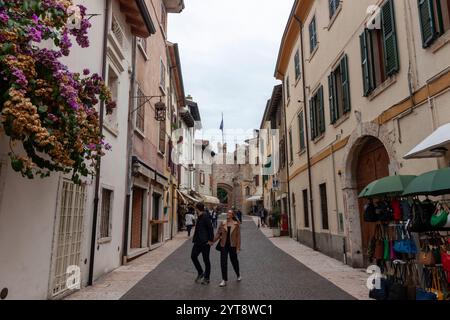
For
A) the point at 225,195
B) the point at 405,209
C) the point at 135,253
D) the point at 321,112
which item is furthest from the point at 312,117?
the point at 225,195

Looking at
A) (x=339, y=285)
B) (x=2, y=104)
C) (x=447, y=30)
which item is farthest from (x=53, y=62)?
(x=339, y=285)

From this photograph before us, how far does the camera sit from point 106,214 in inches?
358

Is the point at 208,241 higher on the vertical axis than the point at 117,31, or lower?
lower

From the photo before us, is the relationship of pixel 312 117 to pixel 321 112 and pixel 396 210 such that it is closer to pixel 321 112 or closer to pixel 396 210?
pixel 321 112

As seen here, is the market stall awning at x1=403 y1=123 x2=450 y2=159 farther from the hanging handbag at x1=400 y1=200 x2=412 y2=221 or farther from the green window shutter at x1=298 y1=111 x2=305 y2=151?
the green window shutter at x1=298 y1=111 x2=305 y2=151

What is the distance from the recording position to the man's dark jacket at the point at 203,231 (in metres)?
7.68

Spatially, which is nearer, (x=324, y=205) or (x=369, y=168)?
(x=369, y=168)

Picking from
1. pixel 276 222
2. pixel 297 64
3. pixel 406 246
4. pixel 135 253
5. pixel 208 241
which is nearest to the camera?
pixel 406 246

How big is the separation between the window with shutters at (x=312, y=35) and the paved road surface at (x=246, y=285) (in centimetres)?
803

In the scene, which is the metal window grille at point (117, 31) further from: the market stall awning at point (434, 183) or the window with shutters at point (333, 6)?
the market stall awning at point (434, 183)

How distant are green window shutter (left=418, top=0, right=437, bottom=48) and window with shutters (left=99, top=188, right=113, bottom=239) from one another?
746 centimetres

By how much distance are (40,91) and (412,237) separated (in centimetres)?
594

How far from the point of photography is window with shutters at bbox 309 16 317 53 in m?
13.4

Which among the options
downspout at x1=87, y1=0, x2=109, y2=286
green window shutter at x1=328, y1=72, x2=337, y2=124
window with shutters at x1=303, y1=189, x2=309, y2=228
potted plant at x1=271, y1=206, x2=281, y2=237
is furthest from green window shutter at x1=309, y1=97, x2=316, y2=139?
potted plant at x1=271, y1=206, x2=281, y2=237
